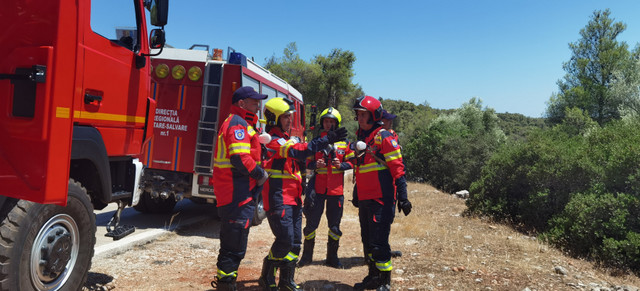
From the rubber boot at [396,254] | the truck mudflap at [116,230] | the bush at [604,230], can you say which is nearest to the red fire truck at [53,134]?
the truck mudflap at [116,230]

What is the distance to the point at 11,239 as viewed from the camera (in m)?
2.67

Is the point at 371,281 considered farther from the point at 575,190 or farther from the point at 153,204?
the point at 575,190

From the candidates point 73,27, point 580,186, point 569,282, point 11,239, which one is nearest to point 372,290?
point 569,282

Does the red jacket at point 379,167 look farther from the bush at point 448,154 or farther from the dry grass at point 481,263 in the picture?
the bush at point 448,154

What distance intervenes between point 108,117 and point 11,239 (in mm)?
1228

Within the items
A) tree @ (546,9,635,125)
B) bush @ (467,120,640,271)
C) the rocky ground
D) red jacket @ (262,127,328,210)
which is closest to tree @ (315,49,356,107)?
tree @ (546,9,635,125)

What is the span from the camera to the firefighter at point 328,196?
5023 mm

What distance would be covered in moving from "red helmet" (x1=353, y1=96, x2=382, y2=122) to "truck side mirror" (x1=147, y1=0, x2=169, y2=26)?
2.10 metres

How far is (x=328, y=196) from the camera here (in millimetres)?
5094

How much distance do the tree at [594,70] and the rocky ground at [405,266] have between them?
28.9 m

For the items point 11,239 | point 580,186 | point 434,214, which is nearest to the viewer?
point 11,239

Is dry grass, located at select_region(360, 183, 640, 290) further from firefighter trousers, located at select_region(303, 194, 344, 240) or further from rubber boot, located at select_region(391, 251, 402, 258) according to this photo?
firefighter trousers, located at select_region(303, 194, 344, 240)

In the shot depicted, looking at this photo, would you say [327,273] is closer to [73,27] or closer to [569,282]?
[569,282]

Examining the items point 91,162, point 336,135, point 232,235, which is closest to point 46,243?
point 91,162
